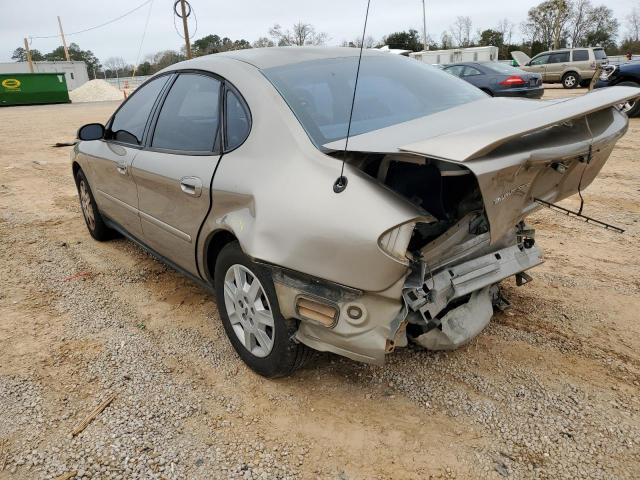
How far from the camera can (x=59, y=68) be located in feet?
157

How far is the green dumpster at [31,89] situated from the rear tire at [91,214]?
28.0m

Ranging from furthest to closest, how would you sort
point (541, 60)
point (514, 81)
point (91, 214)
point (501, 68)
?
1. point (541, 60)
2. point (501, 68)
3. point (514, 81)
4. point (91, 214)

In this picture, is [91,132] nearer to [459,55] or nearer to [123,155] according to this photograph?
[123,155]

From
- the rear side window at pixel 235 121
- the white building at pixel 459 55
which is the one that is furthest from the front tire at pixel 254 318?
the white building at pixel 459 55

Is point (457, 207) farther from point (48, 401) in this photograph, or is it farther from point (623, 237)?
point (623, 237)

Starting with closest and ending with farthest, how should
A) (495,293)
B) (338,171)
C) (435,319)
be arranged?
(338,171) → (435,319) → (495,293)

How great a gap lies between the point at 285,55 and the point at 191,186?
973mm

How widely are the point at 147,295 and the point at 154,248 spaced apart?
0.43 meters

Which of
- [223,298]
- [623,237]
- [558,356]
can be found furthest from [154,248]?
[623,237]

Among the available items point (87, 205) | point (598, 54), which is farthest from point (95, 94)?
point (87, 205)

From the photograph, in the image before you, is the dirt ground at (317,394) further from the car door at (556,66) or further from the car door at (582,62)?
the car door at (556,66)

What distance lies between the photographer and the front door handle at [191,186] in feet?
9.04

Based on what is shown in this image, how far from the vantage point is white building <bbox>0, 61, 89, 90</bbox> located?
47062 mm

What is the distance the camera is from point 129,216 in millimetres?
3850
